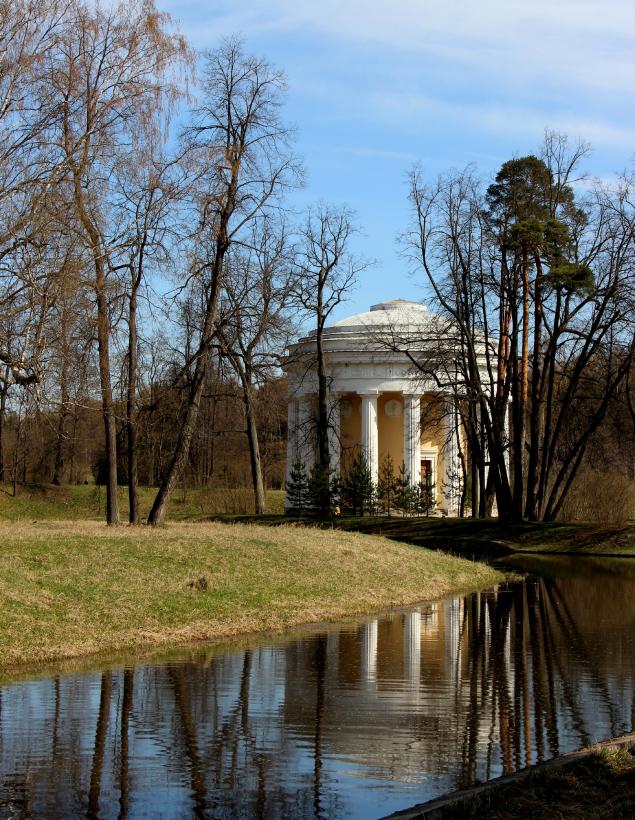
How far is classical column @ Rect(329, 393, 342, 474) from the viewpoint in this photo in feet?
169

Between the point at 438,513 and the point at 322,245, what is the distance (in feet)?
43.7

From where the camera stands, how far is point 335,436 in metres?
52.6

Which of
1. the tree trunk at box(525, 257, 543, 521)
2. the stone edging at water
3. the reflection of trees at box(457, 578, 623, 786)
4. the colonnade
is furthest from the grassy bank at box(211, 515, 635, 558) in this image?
the stone edging at water

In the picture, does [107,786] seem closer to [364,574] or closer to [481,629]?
[481,629]

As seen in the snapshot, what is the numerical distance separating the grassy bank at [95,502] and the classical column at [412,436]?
290 inches

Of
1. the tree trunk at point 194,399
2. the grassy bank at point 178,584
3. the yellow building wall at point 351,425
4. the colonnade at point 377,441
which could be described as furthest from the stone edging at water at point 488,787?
the yellow building wall at point 351,425

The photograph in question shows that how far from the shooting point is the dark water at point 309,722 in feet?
24.5

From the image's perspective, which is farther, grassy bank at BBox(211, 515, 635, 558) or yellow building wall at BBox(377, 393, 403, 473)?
yellow building wall at BBox(377, 393, 403, 473)

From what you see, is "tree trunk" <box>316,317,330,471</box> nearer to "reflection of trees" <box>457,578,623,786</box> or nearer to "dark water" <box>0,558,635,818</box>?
"reflection of trees" <box>457,578,623,786</box>

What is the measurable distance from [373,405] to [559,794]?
149 ft

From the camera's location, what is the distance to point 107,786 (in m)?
7.58

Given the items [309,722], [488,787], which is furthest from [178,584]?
[488,787]

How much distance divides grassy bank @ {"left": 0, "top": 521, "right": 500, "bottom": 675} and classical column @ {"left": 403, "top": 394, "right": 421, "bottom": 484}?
26.1 metres

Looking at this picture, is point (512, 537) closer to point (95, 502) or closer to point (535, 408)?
point (535, 408)
